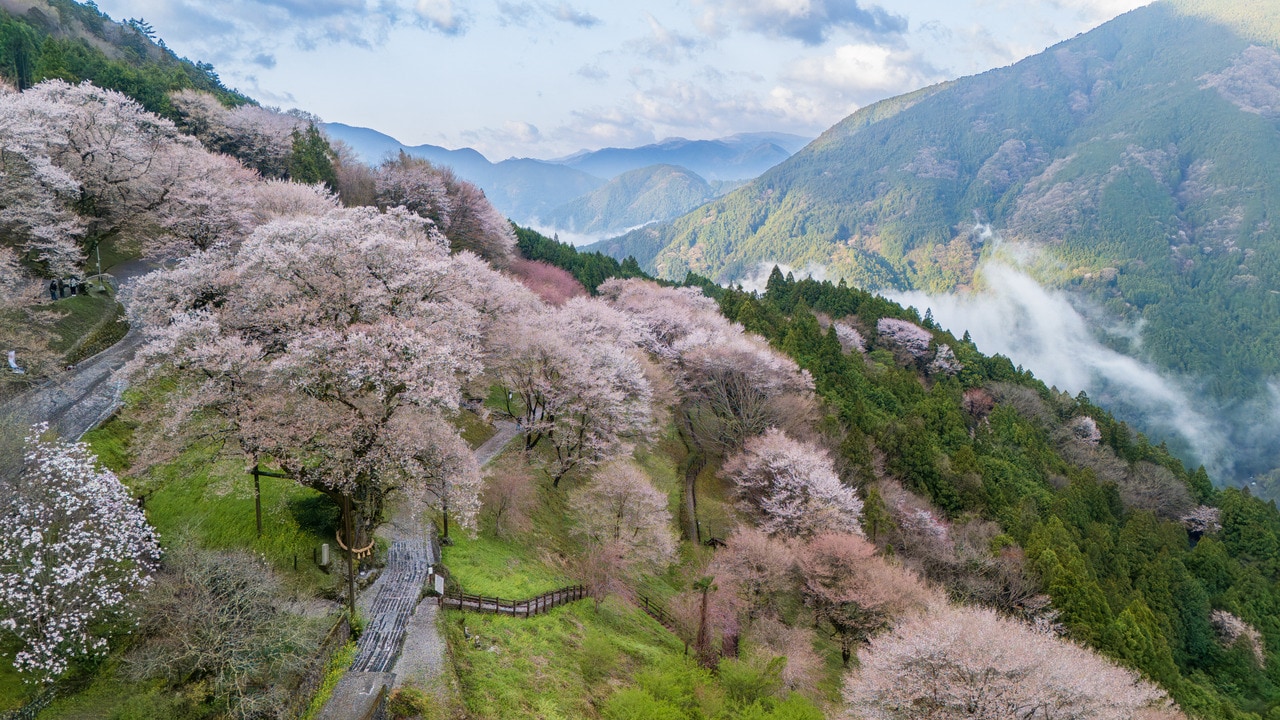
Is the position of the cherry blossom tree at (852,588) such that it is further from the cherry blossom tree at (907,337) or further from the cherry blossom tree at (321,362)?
the cherry blossom tree at (907,337)

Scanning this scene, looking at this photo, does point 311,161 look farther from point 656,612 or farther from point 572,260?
point 656,612

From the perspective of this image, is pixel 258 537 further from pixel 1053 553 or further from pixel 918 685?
pixel 1053 553

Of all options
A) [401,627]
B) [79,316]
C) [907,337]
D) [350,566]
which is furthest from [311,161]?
[907,337]

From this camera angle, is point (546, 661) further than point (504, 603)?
No

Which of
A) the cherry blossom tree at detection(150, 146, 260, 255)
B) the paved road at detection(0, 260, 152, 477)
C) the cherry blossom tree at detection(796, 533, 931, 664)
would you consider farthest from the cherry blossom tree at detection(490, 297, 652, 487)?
the cherry blossom tree at detection(150, 146, 260, 255)

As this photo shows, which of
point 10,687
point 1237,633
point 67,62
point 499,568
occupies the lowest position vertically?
point 1237,633

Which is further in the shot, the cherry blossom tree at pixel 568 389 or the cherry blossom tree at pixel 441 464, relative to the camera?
the cherry blossom tree at pixel 568 389

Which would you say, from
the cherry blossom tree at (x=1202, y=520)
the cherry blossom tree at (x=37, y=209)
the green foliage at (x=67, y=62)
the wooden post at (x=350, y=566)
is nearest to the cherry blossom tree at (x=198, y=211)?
the cherry blossom tree at (x=37, y=209)

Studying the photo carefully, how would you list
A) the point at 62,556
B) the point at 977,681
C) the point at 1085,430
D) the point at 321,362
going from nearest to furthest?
the point at 62,556
the point at 977,681
the point at 321,362
the point at 1085,430
